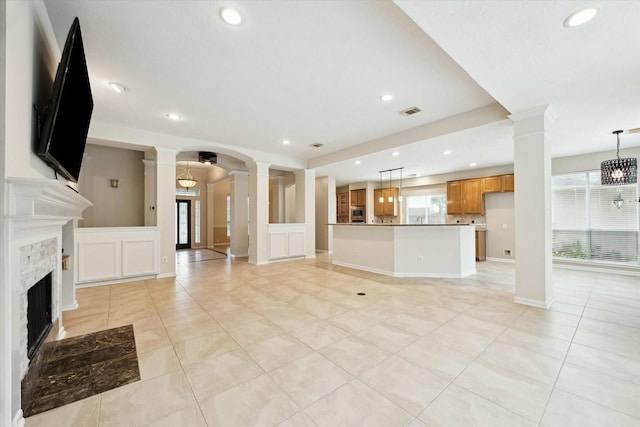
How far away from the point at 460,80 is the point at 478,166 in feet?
16.9

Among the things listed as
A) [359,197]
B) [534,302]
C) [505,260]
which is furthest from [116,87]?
[505,260]

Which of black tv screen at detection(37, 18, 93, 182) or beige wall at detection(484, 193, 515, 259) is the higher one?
black tv screen at detection(37, 18, 93, 182)

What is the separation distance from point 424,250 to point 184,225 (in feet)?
31.6

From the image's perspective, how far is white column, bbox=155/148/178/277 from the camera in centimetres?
516

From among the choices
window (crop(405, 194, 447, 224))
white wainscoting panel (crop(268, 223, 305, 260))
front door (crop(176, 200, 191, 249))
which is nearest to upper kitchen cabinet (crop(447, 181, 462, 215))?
window (crop(405, 194, 447, 224))

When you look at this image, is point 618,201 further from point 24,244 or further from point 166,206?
point 166,206

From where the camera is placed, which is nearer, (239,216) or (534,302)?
(534,302)

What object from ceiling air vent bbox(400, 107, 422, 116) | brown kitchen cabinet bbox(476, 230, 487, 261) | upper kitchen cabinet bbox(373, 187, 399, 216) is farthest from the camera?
upper kitchen cabinet bbox(373, 187, 399, 216)

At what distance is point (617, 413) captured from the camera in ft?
5.23

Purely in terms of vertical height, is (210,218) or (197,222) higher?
(210,218)

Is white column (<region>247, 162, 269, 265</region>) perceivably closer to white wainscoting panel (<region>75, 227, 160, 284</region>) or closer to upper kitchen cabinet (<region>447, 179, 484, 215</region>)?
white wainscoting panel (<region>75, 227, 160, 284</region>)

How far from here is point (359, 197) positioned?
10.5 m

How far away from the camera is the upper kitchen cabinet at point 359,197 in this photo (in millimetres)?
10320

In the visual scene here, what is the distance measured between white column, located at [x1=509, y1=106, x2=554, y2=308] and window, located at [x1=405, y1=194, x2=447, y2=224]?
5.27m
